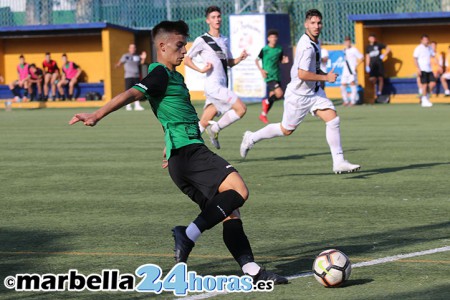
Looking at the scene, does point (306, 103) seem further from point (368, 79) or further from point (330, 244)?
point (368, 79)

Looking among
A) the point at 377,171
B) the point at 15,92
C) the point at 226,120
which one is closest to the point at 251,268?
the point at 377,171

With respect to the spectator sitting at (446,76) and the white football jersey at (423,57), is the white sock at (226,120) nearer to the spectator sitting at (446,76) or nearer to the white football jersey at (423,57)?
the white football jersey at (423,57)

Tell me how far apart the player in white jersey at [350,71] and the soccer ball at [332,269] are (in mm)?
27116

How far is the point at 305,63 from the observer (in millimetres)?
13492

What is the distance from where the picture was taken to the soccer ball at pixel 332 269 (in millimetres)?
6738

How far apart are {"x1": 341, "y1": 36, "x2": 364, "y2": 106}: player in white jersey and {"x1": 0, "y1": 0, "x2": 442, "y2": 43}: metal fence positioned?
12.2ft

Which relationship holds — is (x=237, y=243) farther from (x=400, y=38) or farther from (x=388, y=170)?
(x=400, y=38)

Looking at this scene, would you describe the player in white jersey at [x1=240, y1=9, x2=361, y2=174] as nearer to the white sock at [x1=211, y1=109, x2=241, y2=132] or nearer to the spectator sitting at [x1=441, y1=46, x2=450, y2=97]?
the white sock at [x1=211, y1=109, x2=241, y2=132]

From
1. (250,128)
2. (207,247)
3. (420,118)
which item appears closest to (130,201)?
(207,247)

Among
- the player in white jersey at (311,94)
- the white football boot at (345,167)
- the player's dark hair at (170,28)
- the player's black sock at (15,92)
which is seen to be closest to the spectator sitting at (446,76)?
the player's black sock at (15,92)

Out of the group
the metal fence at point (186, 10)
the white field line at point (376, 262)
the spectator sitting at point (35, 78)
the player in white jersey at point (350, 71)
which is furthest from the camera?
the spectator sitting at point (35, 78)

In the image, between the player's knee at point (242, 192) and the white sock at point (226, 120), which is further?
the white sock at point (226, 120)

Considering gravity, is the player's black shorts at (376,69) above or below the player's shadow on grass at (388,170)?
above

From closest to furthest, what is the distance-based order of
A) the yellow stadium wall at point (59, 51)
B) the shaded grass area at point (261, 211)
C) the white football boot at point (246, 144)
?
the shaded grass area at point (261, 211) → the white football boot at point (246, 144) → the yellow stadium wall at point (59, 51)
